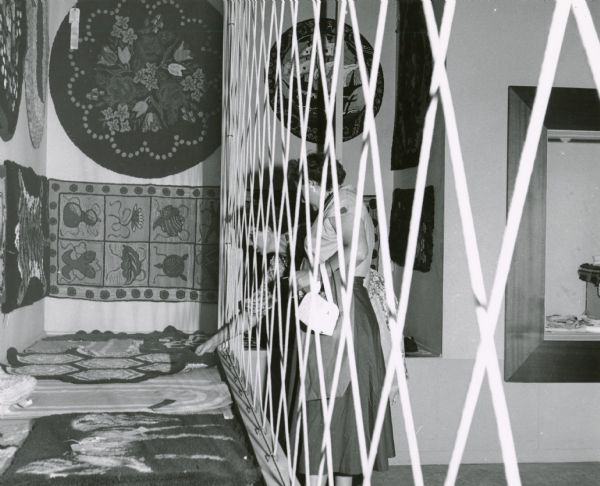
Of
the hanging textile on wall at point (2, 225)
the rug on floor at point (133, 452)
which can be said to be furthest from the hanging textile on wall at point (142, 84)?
the rug on floor at point (133, 452)

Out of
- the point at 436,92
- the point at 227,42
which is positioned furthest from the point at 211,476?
the point at 227,42

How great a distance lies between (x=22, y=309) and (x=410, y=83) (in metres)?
2.37

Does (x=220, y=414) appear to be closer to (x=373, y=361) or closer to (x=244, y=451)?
(x=244, y=451)

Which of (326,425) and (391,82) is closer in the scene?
(326,425)

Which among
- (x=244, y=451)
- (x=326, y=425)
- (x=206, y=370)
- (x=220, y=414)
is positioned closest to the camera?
(x=326, y=425)

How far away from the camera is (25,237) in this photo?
10.1 feet

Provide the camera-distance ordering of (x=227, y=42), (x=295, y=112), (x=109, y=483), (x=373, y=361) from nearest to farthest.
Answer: (x=109, y=483)
(x=373, y=361)
(x=227, y=42)
(x=295, y=112)

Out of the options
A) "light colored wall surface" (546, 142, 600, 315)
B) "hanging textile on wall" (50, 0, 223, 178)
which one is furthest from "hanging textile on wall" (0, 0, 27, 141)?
"light colored wall surface" (546, 142, 600, 315)

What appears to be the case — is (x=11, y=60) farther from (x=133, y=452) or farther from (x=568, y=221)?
(x=568, y=221)

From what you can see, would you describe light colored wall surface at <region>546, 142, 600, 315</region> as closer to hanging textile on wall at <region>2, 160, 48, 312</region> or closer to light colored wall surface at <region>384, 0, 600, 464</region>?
light colored wall surface at <region>384, 0, 600, 464</region>

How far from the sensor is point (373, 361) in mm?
2615

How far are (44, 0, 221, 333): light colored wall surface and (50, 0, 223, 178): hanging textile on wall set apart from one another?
0.05 m

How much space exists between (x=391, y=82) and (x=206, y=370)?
2.38 meters

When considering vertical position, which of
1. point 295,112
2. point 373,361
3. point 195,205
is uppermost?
point 295,112
